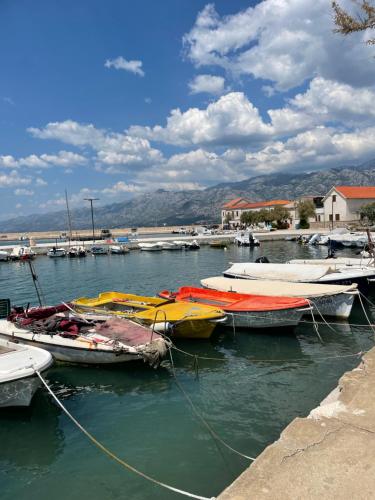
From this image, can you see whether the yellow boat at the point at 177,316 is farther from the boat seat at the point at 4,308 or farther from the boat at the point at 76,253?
the boat at the point at 76,253

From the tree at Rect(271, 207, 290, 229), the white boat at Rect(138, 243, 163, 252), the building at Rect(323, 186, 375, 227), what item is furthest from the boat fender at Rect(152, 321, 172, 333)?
the tree at Rect(271, 207, 290, 229)

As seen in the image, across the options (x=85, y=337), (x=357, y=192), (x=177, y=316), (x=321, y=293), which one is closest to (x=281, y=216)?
(x=357, y=192)

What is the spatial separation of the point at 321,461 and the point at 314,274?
746 inches

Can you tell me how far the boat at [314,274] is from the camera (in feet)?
75.7

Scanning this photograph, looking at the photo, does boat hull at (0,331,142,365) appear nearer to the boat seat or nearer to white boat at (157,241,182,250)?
the boat seat

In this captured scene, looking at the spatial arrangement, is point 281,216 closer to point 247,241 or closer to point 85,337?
point 247,241

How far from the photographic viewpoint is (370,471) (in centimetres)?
527

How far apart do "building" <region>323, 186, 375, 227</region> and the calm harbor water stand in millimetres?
93988

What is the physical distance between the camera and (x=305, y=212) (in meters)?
111

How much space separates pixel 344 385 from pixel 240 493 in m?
4.30

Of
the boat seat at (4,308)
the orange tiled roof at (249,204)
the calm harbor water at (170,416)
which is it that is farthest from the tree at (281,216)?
the boat seat at (4,308)

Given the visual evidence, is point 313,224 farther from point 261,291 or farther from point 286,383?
point 286,383

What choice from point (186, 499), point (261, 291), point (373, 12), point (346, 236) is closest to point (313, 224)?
point (346, 236)

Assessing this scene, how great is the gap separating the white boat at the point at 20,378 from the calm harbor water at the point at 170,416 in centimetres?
70
